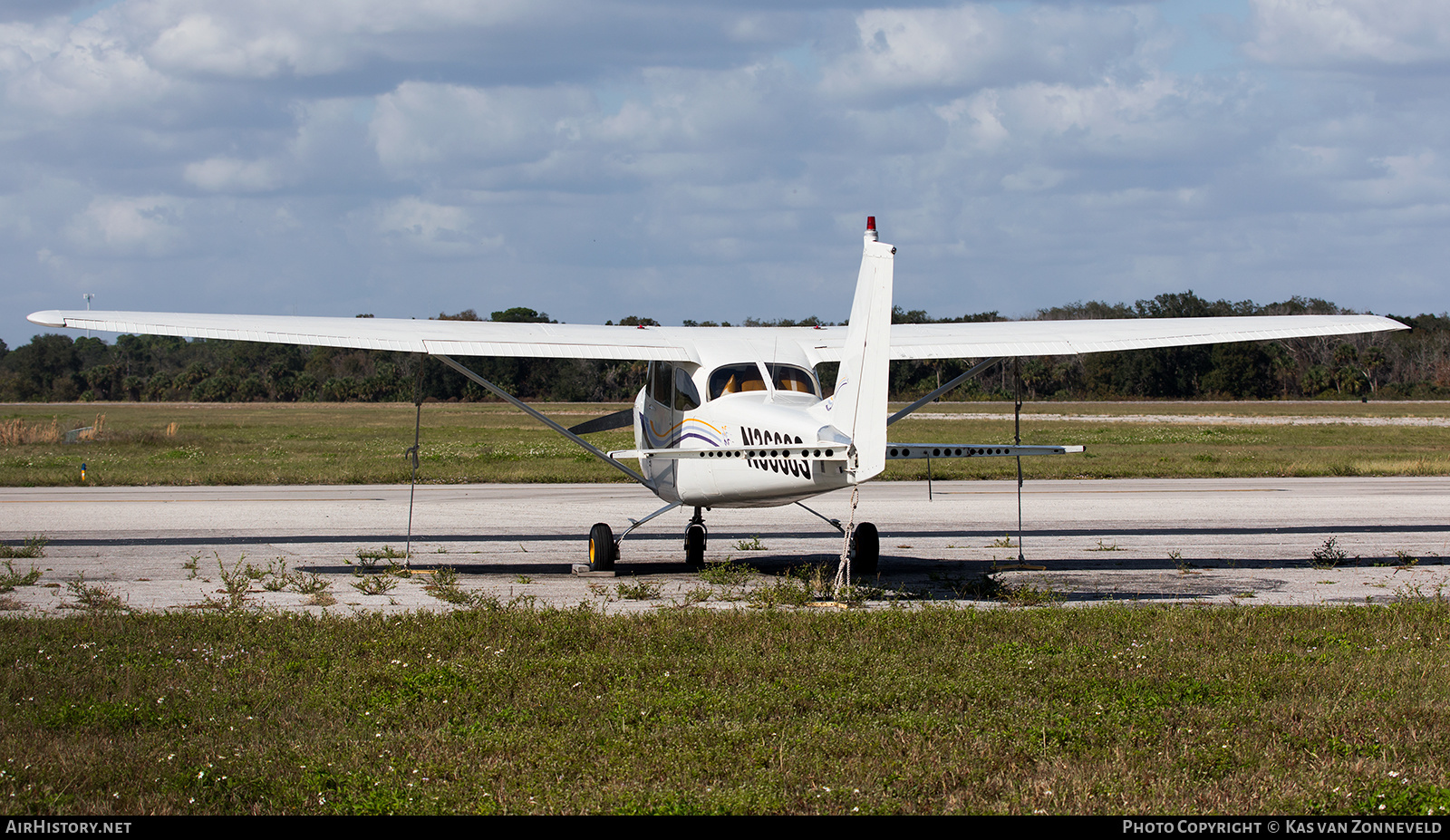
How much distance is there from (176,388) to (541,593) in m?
106

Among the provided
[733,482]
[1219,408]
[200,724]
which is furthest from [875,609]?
[1219,408]

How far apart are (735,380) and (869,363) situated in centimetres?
280

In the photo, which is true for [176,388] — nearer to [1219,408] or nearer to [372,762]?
[1219,408]

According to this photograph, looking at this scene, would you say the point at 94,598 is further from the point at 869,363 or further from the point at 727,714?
the point at 869,363

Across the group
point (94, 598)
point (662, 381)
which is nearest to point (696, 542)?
point (662, 381)

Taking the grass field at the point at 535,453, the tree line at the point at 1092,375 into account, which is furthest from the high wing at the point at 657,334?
the tree line at the point at 1092,375

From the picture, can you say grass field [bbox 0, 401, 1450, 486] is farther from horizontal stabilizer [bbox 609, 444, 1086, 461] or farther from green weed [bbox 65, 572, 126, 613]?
horizontal stabilizer [bbox 609, 444, 1086, 461]

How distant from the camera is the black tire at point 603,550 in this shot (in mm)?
13031

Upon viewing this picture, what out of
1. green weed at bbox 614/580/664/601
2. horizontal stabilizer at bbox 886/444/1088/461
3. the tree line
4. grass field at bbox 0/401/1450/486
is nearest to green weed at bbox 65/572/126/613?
green weed at bbox 614/580/664/601

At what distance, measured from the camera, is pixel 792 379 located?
11.8 meters

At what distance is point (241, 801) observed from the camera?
16.8 feet

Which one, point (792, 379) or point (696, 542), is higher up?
point (792, 379)

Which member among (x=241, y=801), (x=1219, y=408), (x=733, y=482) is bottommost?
(x=241, y=801)

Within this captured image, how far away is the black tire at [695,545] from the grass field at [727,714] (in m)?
3.94
